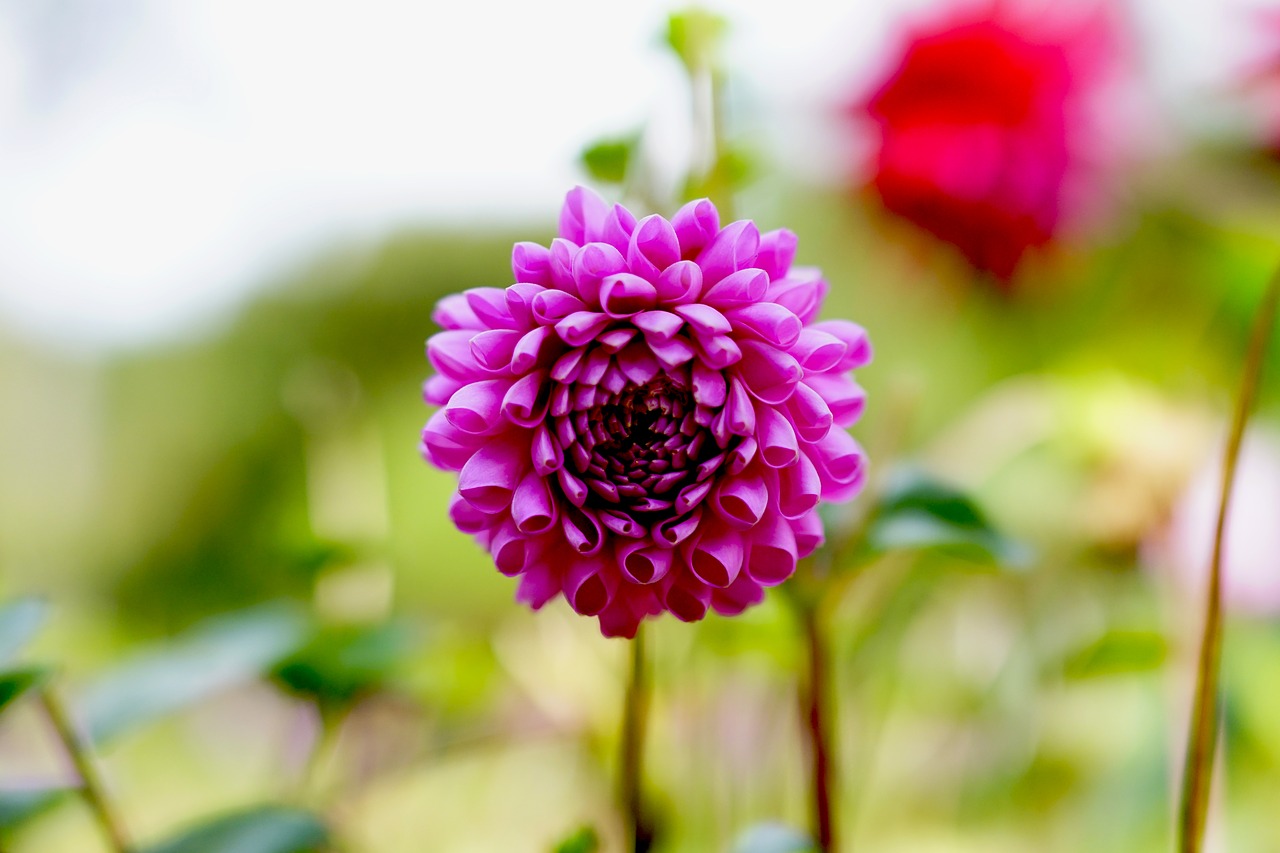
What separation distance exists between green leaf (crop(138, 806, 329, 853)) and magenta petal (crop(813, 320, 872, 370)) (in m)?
0.21

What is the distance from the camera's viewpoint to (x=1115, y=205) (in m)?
0.59

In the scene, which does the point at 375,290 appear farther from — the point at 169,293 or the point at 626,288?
the point at 626,288

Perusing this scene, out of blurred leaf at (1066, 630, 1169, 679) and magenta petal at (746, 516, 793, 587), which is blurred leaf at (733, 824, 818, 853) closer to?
magenta petal at (746, 516, 793, 587)

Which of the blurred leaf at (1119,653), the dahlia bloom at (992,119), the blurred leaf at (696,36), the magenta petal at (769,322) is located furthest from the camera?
the dahlia bloom at (992,119)

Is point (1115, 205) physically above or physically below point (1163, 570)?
above

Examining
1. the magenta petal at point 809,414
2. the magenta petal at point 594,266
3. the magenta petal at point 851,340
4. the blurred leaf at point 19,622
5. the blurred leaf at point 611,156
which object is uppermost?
the blurred leaf at point 611,156

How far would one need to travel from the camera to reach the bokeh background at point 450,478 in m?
0.42

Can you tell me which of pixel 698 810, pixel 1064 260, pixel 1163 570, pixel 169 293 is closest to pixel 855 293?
pixel 1064 260

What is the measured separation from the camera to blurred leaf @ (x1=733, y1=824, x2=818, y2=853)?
9.2 inches

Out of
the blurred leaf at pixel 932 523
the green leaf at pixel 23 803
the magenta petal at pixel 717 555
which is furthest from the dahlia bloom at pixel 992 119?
the green leaf at pixel 23 803

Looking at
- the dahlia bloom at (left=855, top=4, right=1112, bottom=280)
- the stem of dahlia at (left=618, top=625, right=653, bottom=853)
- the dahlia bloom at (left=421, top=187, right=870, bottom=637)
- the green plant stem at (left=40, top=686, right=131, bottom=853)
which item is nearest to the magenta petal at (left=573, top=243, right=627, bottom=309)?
the dahlia bloom at (left=421, top=187, right=870, bottom=637)

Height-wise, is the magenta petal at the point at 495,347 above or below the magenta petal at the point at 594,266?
below

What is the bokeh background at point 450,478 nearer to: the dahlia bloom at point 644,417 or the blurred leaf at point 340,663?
the blurred leaf at point 340,663

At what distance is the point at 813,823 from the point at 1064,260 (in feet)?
1.32
